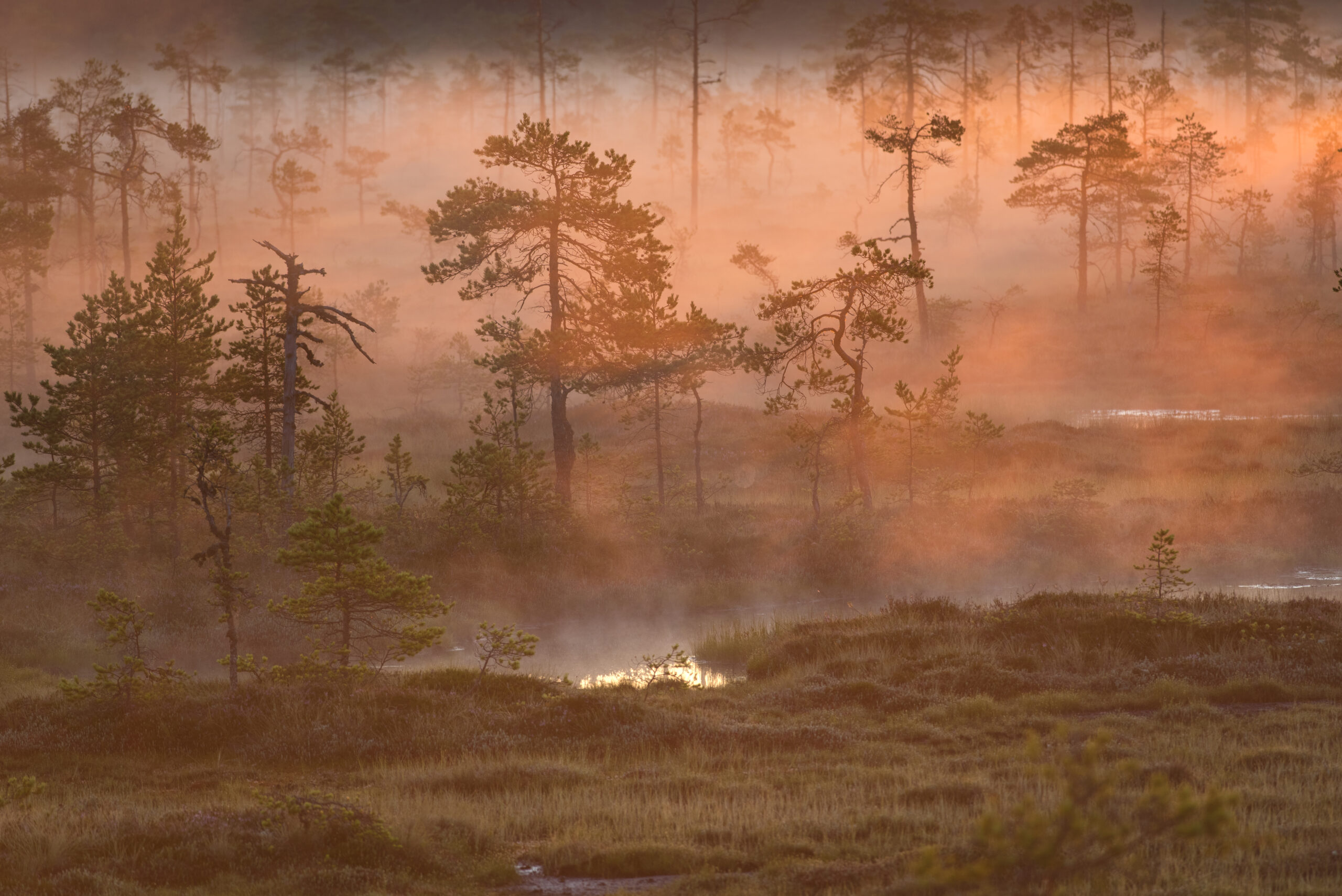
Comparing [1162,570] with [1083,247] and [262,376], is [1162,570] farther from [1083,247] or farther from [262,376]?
[1083,247]

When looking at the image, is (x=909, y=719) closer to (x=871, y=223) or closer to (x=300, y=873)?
(x=300, y=873)

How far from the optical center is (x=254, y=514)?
77.9 ft

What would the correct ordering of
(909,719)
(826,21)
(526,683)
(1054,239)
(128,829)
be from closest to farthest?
(128,829) → (909,719) → (526,683) → (1054,239) → (826,21)

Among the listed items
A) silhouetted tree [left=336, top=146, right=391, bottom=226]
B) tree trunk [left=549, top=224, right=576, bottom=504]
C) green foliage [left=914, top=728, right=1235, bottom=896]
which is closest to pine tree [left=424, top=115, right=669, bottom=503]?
tree trunk [left=549, top=224, right=576, bottom=504]

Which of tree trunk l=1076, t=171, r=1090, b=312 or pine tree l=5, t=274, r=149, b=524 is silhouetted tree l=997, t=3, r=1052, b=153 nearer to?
tree trunk l=1076, t=171, r=1090, b=312

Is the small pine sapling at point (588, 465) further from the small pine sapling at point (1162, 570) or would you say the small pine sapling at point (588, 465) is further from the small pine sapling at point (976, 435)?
the small pine sapling at point (1162, 570)

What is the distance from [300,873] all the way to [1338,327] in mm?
58072

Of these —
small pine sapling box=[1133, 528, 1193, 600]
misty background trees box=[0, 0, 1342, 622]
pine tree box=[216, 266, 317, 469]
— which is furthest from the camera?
misty background trees box=[0, 0, 1342, 622]

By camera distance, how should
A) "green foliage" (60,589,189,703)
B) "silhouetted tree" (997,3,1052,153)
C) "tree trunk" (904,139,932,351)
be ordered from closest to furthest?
1. "green foliage" (60,589,189,703)
2. "tree trunk" (904,139,932,351)
3. "silhouetted tree" (997,3,1052,153)

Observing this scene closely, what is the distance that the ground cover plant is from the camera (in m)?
8.26

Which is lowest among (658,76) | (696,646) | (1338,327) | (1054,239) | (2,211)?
(696,646)

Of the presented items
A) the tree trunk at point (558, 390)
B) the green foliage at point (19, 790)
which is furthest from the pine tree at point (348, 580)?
the tree trunk at point (558, 390)

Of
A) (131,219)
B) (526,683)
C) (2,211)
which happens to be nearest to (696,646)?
(526,683)

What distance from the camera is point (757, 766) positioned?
38.4 feet
